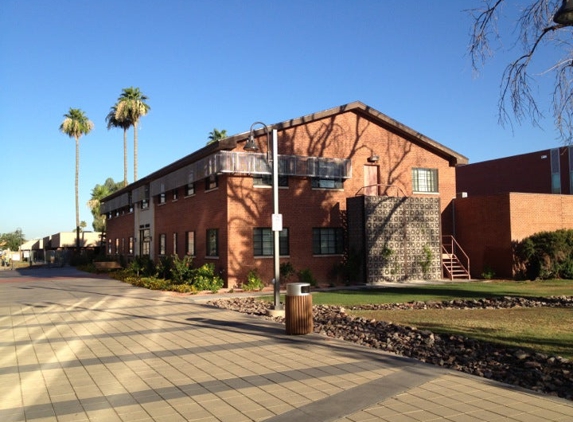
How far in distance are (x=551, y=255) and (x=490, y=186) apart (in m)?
27.3

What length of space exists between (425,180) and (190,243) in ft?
42.5

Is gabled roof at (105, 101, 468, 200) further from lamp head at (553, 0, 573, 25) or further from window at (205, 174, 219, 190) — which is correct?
lamp head at (553, 0, 573, 25)

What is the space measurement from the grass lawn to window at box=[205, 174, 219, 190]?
7115 mm

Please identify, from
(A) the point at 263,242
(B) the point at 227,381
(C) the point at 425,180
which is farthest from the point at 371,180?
(B) the point at 227,381

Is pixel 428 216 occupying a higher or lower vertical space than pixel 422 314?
higher

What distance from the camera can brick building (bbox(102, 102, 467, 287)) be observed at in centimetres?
2267

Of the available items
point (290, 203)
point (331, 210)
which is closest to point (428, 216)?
point (331, 210)

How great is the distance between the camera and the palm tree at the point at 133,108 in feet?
180

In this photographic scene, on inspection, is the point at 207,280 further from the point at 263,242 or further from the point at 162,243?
the point at 162,243

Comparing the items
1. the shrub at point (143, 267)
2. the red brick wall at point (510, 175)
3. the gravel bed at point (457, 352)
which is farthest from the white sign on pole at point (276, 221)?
the red brick wall at point (510, 175)

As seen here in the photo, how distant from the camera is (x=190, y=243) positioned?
89.9ft

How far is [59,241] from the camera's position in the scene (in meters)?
69.9

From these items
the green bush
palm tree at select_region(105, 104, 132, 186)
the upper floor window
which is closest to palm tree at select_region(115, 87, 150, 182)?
palm tree at select_region(105, 104, 132, 186)

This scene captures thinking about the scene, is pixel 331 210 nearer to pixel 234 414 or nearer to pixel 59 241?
pixel 234 414
